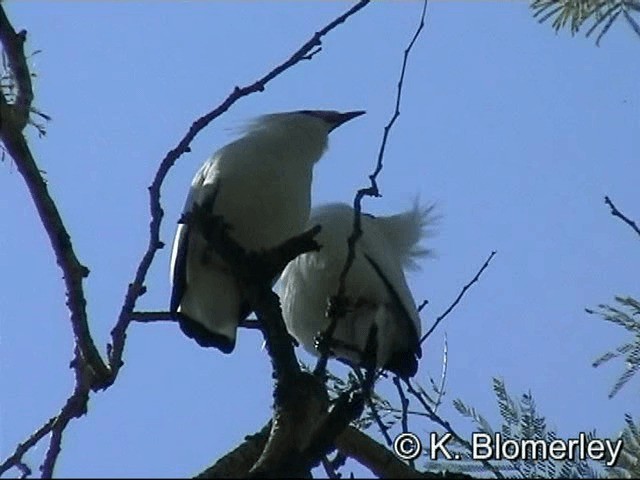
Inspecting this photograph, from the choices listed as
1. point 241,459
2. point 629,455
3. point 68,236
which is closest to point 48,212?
point 68,236

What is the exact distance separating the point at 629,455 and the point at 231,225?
235 cm

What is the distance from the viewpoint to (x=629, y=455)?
15.3 ft

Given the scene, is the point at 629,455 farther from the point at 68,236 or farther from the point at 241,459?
the point at 68,236

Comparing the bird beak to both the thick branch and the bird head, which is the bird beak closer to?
the bird head

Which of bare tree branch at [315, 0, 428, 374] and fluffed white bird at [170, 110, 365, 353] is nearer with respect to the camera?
bare tree branch at [315, 0, 428, 374]

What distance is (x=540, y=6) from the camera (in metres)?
5.34

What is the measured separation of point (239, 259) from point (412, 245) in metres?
2.98

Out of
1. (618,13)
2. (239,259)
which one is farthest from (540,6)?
(239,259)

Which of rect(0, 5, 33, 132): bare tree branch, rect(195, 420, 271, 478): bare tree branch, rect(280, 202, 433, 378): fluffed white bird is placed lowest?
rect(280, 202, 433, 378): fluffed white bird

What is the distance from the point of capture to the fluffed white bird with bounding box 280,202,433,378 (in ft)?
23.2

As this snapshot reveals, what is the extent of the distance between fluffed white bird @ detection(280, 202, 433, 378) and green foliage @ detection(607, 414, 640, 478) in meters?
2.21

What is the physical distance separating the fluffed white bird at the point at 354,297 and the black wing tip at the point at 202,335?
822 millimetres

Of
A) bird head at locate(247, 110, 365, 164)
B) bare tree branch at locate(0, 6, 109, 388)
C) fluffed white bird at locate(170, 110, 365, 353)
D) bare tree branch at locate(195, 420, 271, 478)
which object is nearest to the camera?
bare tree branch at locate(195, 420, 271, 478)

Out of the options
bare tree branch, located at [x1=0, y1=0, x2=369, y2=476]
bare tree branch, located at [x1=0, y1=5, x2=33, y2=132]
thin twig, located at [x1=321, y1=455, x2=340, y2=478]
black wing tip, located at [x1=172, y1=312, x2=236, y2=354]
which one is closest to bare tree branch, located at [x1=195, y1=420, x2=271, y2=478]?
thin twig, located at [x1=321, y1=455, x2=340, y2=478]
